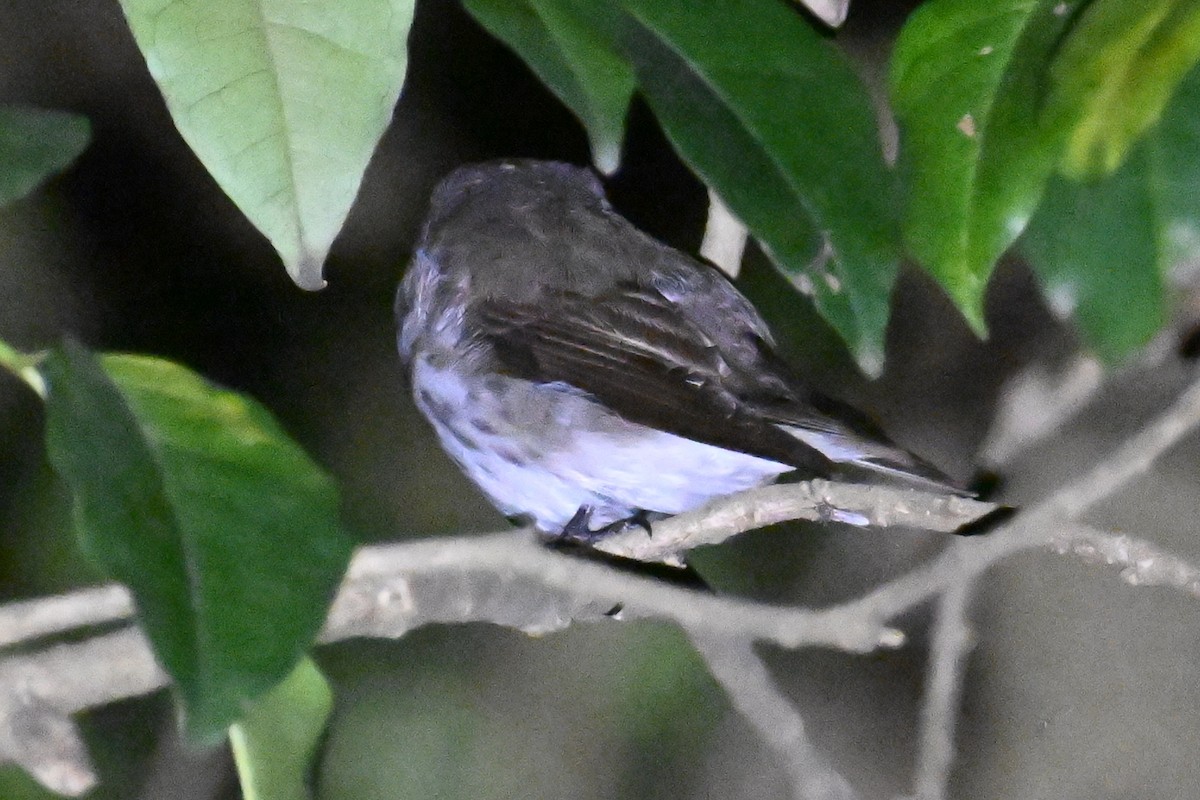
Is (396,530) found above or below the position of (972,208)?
below

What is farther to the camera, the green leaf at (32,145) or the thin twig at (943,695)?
the thin twig at (943,695)

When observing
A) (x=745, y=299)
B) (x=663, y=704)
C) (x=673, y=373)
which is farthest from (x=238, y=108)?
(x=663, y=704)

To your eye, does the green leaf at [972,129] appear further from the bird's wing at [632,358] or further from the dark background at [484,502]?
the dark background at [484,502]


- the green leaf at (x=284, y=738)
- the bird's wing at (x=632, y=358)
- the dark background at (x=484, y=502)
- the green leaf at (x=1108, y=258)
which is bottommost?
the dark background at (x=484, y=502)

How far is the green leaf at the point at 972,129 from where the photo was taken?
1.44 ft

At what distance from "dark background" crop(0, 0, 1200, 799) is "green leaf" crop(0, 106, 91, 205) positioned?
1.24ft

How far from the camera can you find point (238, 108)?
423 mm

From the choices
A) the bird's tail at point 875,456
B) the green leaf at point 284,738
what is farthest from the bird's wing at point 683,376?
the green leaf at point 284,738

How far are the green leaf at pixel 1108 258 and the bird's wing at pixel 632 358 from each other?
7.9 inches

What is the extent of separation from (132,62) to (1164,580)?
911 millimetres

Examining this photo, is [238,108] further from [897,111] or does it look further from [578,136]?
[578,136]

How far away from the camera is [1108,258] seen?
46 centimetres

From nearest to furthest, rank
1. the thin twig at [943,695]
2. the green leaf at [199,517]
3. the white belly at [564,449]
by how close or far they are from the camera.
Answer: the green leaf at [199,517], the thin twig at [943,695], the white belly at [564,449]

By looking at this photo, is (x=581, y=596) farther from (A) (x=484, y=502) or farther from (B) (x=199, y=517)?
(A) (x=484, y=502)
